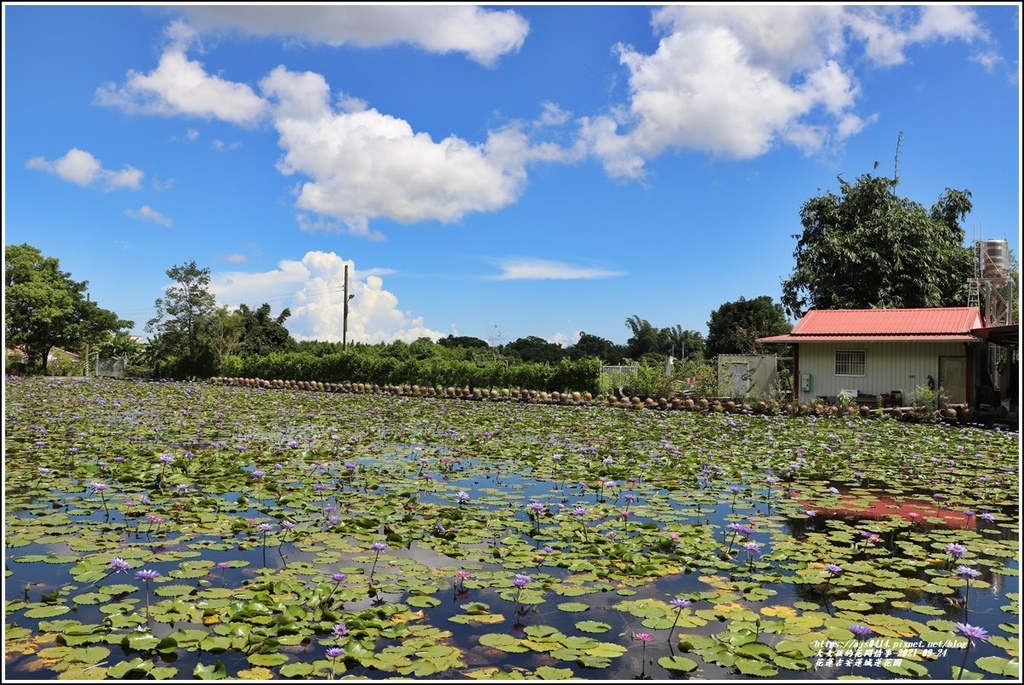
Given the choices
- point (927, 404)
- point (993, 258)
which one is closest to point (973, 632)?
point (927, 404)

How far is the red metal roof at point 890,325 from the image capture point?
17.4 metres

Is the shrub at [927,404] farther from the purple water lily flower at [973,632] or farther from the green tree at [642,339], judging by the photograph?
the green tree at [642,339]

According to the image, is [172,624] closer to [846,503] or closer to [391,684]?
[391,684]

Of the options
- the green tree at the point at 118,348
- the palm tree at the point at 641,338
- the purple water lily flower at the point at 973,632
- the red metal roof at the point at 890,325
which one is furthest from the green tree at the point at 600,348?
the purple water lily flower at the point at 973,632

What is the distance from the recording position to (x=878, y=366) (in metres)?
18.5

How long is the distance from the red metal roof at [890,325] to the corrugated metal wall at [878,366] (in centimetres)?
35

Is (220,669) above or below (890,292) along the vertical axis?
below

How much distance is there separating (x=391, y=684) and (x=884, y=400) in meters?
17.7

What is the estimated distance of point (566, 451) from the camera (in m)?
9.73

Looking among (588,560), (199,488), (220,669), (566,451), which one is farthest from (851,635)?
(566,451)

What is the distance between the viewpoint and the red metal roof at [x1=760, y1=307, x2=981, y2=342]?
57.1ft

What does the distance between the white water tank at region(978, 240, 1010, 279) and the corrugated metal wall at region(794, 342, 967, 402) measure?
218 centimetres

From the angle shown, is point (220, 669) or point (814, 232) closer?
point (220, 669)

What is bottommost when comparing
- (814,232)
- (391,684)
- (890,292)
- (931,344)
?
(391,684)
